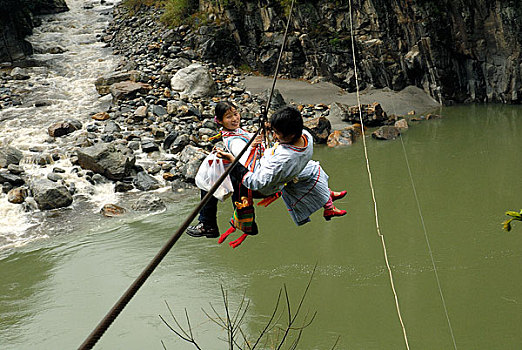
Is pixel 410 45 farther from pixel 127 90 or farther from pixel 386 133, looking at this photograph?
pixel 127 90

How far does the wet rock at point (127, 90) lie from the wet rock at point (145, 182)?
9.92 ft

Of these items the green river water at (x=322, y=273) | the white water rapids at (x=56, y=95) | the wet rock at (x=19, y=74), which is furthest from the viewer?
the wet rock at (x=19, y=74)

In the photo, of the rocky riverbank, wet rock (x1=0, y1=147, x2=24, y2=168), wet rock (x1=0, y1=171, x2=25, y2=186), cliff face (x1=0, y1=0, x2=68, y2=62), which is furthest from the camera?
cliff face (x1=0, y1=0, x2=68, y2=62)

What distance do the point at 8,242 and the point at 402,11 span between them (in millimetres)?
9752

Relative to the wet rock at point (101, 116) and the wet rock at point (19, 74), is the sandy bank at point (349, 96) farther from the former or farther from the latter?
the wet rock at point (19, 74)

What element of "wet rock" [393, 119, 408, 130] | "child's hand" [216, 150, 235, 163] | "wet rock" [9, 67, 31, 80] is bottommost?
"wet rock" [393, 119, 408, 130]

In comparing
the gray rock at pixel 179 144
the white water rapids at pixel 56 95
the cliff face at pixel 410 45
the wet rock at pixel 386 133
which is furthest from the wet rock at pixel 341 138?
the white water rapids at pixel 56 95

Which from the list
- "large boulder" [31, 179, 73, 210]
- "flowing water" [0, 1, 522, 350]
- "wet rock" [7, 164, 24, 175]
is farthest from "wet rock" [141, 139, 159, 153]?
"wet rock" [7, 164, 24, 175]

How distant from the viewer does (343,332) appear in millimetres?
4738

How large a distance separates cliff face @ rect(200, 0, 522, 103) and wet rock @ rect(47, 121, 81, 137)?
5.52 m

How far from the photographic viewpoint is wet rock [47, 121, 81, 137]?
31.2ft

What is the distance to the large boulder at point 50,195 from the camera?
7.49 meters

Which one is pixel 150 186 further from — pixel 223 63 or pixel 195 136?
pixel 223 63

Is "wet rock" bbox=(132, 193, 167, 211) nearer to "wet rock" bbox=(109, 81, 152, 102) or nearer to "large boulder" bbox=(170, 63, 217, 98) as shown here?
"wet rock" bbox=(109, 81, 152, 102)
